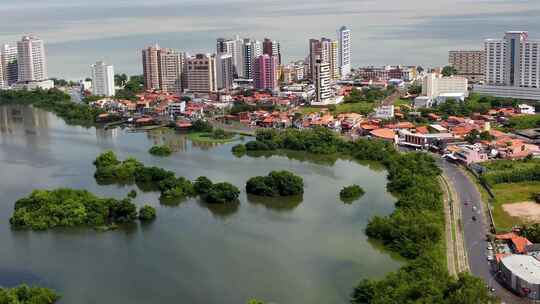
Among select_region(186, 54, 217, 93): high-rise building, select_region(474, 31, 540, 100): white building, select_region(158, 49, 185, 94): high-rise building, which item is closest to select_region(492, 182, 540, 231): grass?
select_region(474, 31, 540, 100): white building

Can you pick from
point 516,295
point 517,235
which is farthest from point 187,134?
point 516,295

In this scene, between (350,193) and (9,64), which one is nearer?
(350,193)

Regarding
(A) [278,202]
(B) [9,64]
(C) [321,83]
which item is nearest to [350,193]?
(A) [278,202]

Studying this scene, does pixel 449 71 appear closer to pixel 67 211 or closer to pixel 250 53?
pixel 250 53

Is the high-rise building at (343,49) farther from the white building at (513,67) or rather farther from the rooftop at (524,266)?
the rooftop at (524,266)

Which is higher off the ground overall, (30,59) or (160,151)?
(30,59)

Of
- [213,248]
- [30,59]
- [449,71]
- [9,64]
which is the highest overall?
[30,59]
